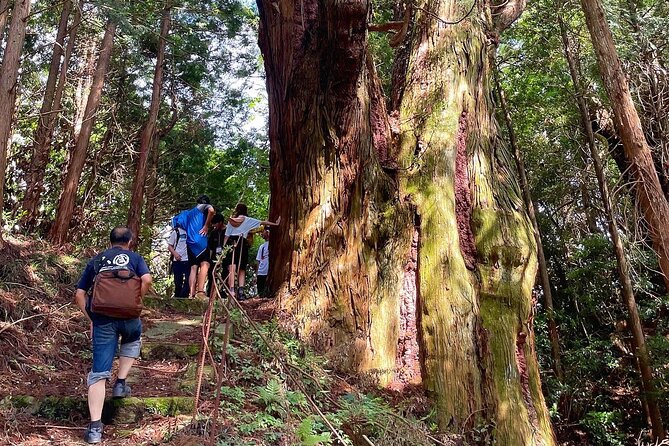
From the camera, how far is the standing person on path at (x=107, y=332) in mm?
3848

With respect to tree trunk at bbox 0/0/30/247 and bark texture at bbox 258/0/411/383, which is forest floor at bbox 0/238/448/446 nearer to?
bark texture at bbox 258/0/411/383

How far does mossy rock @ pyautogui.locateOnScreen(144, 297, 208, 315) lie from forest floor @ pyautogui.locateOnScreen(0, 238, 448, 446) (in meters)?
0.77

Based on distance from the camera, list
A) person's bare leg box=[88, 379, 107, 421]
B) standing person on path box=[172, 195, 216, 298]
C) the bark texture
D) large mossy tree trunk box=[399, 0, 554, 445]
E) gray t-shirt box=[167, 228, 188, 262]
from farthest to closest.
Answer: gray t-shirt box=[167, 228, 188, 262] → standing person on path box=[172, 195, 216, 298] → the bark texture → large mossy tree trunk box=[399, 0, 554, 445] → person's bare leg box=[88, 379, 107, 421]

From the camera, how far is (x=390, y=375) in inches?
217

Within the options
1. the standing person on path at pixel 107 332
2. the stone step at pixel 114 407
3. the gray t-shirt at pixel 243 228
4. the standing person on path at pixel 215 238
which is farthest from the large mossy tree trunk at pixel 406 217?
the standing person on path at pixel 107 332

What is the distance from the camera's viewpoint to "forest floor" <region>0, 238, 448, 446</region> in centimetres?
385

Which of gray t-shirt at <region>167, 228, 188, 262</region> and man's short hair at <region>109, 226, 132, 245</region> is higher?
gray t-shirt at <region>167, 228, 188, 262</region>

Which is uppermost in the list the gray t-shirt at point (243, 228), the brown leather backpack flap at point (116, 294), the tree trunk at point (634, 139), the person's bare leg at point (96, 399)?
the tree trunk at point (634, 139)

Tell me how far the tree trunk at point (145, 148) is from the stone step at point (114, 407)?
8.80 meters

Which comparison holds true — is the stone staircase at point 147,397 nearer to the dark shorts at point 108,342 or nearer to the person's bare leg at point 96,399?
the person's bare leg at point 96,399

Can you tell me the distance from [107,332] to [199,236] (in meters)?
3.98

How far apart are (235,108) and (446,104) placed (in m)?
12.7

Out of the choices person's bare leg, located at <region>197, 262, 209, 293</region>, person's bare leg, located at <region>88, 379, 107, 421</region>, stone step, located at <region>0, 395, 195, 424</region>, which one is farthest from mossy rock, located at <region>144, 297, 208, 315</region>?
person's bare leg, located at <region>88, 379, 107, 421</region>

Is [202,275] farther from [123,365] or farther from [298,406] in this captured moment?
[298,406]
